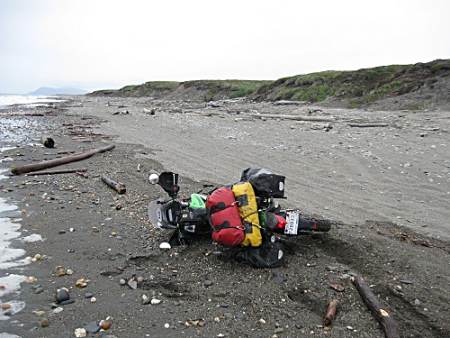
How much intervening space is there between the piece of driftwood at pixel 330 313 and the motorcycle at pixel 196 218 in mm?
→ 1130

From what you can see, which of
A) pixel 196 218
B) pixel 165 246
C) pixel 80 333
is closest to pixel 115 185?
pixel 165 246

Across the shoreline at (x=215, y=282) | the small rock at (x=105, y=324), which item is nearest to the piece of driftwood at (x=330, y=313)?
the shoreline at (x=215, y=282)

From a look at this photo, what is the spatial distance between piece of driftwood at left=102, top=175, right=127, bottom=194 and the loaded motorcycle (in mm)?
2772

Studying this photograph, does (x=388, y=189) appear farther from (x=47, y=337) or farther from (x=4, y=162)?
(x=4, y=162)

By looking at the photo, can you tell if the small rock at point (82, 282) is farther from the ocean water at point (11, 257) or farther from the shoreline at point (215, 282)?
the ocean water at point (11, 257)

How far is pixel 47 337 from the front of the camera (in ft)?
12.1

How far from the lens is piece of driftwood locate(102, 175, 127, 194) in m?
8.33

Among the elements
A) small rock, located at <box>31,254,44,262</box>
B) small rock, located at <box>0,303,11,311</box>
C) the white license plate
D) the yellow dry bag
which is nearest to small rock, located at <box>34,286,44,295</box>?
small rock, located at <box>0,303,11,311</box>

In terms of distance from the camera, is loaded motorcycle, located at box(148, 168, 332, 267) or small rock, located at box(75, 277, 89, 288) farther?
loaded motorcycle, located at box(148, 168, 332, 267)

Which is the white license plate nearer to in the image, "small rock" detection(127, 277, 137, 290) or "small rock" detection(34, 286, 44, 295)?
"small rock" detection(127, 277, 137, 290)

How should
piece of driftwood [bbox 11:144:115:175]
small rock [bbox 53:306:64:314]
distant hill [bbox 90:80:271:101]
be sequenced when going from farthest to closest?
distant hill [bbox 90:80:271:101] → piece of driftwood [bbox 11:144:115:175] → small rock [bbox 53:306:64:314]

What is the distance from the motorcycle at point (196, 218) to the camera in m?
5.12

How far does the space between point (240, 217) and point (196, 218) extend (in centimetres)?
83

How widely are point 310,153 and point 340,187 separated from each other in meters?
3.61
